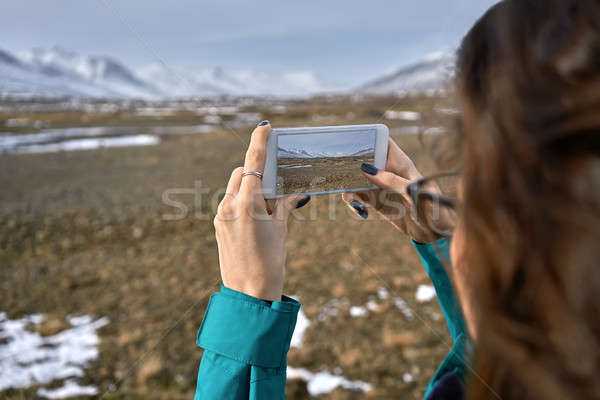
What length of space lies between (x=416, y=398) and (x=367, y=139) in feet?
8.02

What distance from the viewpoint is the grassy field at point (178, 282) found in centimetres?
330

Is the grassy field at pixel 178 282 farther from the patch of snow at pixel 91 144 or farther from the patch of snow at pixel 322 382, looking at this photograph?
the patch of snow at pixel 91 144

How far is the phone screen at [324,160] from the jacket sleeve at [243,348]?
0.61m

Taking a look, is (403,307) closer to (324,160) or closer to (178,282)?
(178,282)

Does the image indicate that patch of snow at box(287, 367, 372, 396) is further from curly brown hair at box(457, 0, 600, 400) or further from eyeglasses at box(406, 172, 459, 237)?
curly brown hair at box(457, 0, 600, 400)

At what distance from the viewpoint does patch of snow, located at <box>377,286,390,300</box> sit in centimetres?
468

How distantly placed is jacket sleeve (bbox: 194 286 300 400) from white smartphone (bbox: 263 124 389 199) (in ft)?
1.91

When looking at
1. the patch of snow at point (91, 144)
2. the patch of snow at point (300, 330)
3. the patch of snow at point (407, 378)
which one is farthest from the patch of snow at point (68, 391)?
the patch of snow at point (91, 144)

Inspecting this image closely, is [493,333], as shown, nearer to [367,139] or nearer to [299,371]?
[367,139]

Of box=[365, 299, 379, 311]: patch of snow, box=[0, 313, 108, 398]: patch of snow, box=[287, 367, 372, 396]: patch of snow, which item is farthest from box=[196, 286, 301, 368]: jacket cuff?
box=[365, 299, 379, 311]: patch of snow

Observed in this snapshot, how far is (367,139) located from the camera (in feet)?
5.32

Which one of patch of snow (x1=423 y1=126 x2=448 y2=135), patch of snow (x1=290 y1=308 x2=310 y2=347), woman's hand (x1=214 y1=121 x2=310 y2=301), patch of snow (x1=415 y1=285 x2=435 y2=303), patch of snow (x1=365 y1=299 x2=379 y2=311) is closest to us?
patch of snow (x1=423 y1=126 x2=448 y2=135)

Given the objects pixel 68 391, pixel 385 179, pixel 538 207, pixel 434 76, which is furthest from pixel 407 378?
pixel 538 207

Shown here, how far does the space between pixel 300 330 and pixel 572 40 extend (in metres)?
3.84
